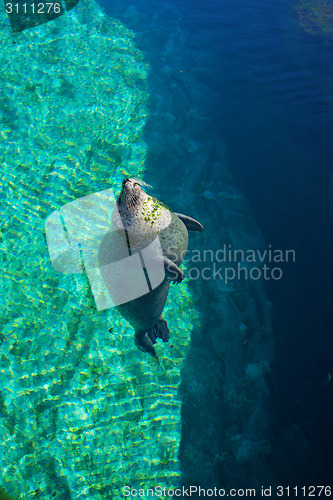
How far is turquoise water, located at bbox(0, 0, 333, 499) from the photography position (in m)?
4.74

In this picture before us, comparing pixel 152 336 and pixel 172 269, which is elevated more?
pixel 172 269

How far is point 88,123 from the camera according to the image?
7.97m

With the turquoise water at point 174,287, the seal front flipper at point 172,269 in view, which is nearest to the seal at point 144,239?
the seal front flipper at point 172,269

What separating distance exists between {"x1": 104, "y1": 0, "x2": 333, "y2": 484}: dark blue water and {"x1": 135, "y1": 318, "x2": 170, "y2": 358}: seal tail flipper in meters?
1.82

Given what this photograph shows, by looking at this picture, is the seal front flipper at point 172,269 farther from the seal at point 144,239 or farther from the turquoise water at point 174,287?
the turquoise water at point 174,287

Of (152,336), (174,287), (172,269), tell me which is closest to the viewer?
(172,269)

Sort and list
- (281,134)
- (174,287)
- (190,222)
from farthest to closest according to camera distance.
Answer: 1. (281,134)
2. (174,287)
3. (190,222)

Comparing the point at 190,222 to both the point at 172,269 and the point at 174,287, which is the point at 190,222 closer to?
the point at 172,269

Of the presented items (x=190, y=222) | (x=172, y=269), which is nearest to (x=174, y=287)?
(x=190, y=222)

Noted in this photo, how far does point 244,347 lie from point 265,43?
31.2ft

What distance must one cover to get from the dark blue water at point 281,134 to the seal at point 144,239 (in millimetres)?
2476

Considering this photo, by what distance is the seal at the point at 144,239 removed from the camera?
3859 mm

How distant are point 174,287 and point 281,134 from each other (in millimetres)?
4725

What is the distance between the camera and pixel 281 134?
8180 mm
